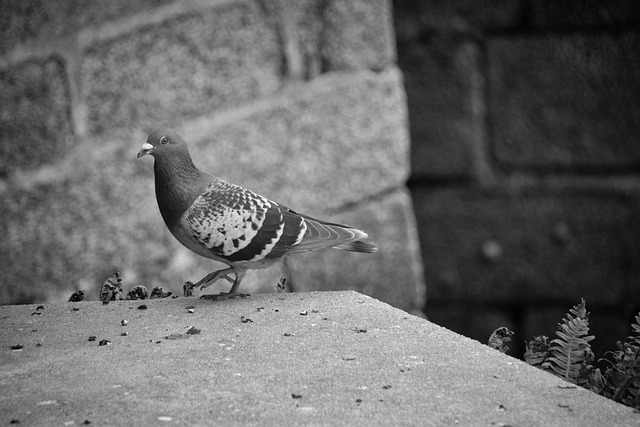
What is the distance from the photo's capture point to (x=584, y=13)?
4508 mm

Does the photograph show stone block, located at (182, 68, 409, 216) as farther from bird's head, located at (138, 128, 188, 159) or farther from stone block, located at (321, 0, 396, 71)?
bird's head, located at (138, 128, 188, 159)

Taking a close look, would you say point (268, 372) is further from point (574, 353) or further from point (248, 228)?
point (574, 353)

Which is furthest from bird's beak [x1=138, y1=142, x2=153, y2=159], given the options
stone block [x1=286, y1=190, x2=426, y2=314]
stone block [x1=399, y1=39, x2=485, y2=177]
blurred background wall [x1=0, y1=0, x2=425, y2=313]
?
stone block [x1=399, y1=39, x2=485, y2=177]

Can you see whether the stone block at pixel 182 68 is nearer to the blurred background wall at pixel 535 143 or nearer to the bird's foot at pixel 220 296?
the blurred background wall at pixel 535 143

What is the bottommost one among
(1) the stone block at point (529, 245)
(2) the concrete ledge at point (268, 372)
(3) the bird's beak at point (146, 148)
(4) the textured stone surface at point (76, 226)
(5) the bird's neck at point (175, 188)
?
(1) the stone block at point (529, 245)

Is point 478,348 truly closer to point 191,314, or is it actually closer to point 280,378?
point 280,378

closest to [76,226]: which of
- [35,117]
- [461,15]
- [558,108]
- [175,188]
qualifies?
[35,117]

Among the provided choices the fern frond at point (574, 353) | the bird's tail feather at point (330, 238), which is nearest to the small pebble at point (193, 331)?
the bird's tail feather at point (330, 238)

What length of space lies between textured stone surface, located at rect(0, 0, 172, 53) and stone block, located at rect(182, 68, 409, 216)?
58 centimetres

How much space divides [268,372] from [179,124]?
1.82 m

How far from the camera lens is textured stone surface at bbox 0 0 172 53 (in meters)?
3.78

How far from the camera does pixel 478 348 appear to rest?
258 centimetres

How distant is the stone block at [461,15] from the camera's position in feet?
15.0

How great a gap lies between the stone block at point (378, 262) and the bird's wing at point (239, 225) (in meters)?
1.15
